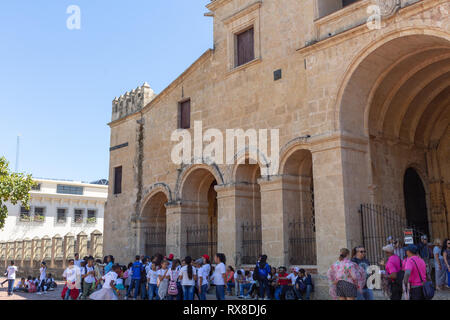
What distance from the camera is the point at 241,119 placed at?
15578 millimetres

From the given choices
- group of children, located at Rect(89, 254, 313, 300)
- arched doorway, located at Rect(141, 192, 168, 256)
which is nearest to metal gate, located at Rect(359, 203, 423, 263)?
group of children, located at Rect(89, 254, 313, 300)

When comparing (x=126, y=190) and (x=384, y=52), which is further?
(x=126, y=190)

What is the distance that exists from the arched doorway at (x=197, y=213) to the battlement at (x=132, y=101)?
4942mm

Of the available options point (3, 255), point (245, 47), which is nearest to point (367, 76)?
point (245, 47)

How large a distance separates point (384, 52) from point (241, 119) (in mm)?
5154

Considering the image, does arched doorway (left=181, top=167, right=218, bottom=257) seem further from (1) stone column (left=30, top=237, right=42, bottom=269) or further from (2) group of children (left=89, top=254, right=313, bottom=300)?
(1) stone column (left=30, top=237, right=42, bottom=269)

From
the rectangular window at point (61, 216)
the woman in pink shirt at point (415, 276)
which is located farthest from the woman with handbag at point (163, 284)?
the rectangular window at point (61, 216)

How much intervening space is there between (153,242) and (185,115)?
5599mm

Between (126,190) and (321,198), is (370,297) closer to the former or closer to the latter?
(321,198)

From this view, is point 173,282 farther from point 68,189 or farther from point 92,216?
point 68,189

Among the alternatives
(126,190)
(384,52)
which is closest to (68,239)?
(126,190)

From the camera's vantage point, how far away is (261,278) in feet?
38.4

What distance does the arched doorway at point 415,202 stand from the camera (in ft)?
48.4

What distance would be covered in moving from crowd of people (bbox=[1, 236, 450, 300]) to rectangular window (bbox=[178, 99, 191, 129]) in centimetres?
623
